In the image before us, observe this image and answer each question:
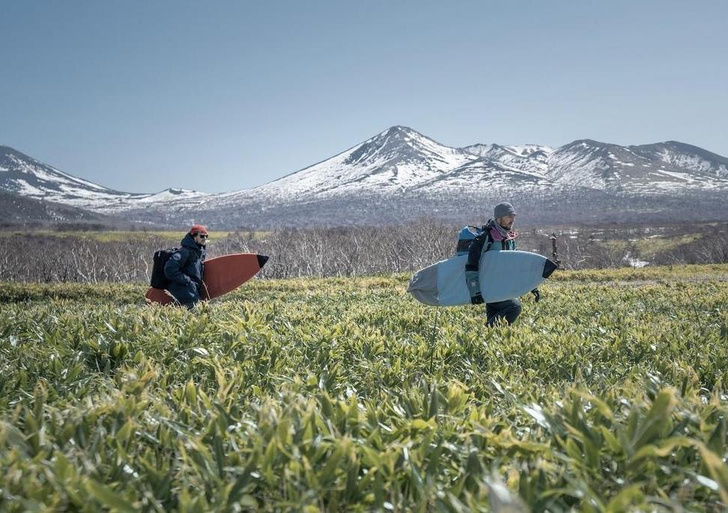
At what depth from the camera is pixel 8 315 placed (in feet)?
19.1

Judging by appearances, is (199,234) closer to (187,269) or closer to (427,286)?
(187,269)

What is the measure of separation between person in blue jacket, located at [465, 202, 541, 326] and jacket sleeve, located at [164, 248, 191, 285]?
475 cm

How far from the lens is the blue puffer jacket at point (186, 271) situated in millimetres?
8992

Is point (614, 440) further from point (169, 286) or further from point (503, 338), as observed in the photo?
→ point (169, 286)

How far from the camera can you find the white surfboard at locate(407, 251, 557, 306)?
25.5 feet

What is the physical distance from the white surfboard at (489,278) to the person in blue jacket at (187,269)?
3.87 m

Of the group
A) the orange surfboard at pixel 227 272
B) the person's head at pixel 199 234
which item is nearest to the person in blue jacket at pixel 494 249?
the person's head at pixel 199 234

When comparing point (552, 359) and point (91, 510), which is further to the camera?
point (552, 359)

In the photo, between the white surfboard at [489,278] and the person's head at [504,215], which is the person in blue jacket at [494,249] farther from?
the white surfboard at [489,278]

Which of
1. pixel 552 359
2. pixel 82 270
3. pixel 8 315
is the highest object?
pixel 8 315

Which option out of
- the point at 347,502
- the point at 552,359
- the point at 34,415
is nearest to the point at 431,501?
the point at 347,502

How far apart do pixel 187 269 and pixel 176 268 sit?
463mm

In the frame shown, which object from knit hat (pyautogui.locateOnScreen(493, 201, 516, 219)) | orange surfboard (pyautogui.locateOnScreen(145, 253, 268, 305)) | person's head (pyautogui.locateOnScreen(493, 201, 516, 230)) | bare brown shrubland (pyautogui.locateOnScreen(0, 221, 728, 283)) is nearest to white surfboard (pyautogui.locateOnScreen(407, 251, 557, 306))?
person's head (pyautogui.locateOnScreen(493, 201, 516, 230))

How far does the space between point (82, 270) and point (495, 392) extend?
79.3 m
